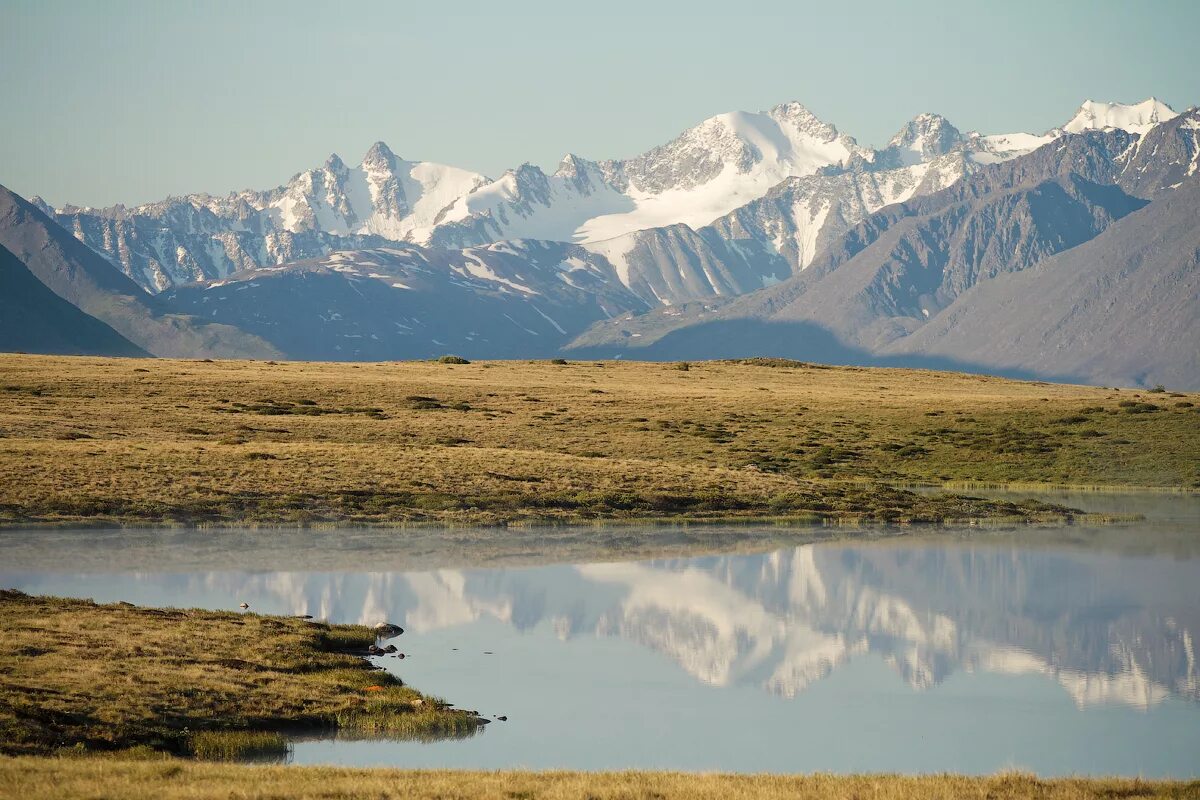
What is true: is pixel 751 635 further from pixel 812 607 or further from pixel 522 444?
pixel 522 444

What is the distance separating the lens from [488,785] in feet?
75.7

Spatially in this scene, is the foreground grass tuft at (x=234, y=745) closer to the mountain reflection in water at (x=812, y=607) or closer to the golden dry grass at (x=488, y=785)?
the golden dry grass at (x=488, y=785)

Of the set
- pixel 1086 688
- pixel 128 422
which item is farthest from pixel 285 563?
pixel 128 422

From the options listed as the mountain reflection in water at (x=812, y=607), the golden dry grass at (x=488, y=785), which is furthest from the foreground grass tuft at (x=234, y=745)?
the mountain reflection in water at (x=812, y=607)

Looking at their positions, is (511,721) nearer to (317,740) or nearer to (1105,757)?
(317,740)

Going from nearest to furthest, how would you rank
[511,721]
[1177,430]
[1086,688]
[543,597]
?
[511,721] < [1086,688] < [543,597] < [1177,430]

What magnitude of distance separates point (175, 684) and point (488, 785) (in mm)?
9294

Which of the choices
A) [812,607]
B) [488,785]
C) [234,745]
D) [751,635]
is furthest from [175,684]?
[812,607]

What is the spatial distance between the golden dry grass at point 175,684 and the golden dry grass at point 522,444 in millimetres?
27581

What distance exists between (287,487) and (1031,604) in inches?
1444

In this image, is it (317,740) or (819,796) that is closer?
(819,796)

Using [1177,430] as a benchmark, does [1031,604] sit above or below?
below

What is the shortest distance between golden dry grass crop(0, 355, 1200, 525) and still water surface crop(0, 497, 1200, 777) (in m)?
6.77

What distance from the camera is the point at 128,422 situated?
3467 inches
